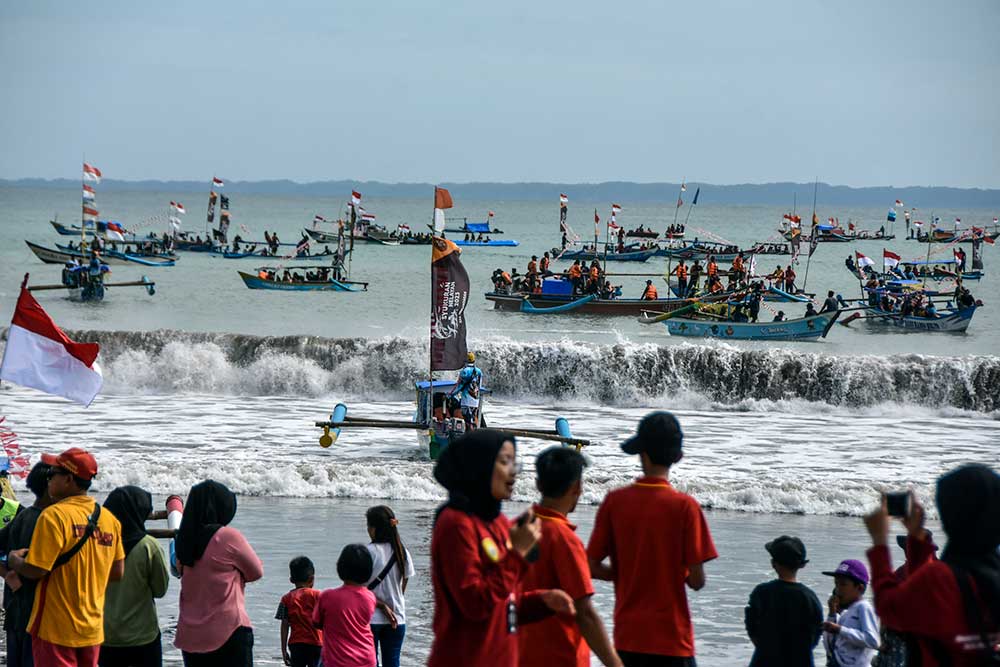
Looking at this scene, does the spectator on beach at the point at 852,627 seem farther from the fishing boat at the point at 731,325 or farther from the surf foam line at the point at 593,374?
the fishing boat at the point at 731,325

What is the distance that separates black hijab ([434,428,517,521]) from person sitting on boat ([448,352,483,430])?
45.8ft

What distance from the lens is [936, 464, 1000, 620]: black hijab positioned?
152 inches

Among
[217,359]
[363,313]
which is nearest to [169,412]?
[217,359]

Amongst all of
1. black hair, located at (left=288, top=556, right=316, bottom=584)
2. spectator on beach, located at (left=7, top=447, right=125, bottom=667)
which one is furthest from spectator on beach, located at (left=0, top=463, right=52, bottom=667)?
black hair, located at (left=288, top=556, right=316, bottom=584)

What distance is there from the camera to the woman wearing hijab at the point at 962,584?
387 cm

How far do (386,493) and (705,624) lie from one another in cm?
742

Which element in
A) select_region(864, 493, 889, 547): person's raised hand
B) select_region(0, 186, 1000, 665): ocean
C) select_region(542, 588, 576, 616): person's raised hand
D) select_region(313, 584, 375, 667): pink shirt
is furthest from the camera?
select_region(0, 186, 1000, 665): ocean

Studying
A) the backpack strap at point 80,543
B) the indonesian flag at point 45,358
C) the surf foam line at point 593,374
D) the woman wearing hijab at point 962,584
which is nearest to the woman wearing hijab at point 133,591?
the backpack strap at point 80,543

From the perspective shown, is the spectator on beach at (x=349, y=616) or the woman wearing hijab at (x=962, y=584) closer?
the woman wearing hijab at (x=962, y=584)

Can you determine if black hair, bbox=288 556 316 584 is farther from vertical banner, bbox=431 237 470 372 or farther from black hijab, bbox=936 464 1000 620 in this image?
vertical banner, bbox=431 237 470 372

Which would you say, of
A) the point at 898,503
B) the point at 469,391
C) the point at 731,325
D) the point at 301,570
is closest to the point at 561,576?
the point at 898,503

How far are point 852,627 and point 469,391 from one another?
12087mm

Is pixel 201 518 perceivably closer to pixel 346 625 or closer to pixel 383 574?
pixel 346 625

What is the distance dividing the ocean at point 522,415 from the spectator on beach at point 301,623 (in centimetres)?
147
